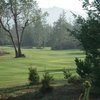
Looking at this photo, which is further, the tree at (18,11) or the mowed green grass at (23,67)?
the tree at (18,11)

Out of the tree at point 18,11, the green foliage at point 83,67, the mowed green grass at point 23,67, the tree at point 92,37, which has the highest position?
the tree at point 18,11

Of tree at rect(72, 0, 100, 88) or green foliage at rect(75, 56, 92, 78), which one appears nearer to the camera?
tree at rect(72, 0, 100, 88)

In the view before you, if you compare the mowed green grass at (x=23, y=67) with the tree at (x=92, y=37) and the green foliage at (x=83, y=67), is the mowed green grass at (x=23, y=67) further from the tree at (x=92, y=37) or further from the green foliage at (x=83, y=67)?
the tree at (x=92, y=37)

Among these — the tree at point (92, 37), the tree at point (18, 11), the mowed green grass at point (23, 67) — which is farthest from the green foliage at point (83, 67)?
the tree at point (18, 11)

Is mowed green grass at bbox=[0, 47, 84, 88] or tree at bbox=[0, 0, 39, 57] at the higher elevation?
tree at bbox=[0, 0, 39, 57]

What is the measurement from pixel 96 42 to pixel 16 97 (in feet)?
12.5

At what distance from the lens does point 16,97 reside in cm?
1357

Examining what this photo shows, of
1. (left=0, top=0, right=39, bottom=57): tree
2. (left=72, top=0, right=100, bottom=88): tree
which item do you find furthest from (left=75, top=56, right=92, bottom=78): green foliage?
(left=0, top=0, right=39, bottom=57): tree

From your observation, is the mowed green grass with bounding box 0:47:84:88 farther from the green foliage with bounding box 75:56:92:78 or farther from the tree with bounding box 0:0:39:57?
the tree with bounding box 0:0:39:57

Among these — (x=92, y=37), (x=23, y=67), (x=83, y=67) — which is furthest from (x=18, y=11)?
(x=92, y=37)

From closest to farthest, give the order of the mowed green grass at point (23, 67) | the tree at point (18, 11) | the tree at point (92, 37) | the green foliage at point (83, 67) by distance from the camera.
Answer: the tree at point (92, 37), the green foliage at point (83, 67), the mowed green grass at point (23, 67), the tree at point (18, 11)

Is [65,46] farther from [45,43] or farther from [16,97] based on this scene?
[16,97]

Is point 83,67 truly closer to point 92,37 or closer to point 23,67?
point 92,37

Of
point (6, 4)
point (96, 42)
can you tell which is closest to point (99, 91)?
point (96, 42)
